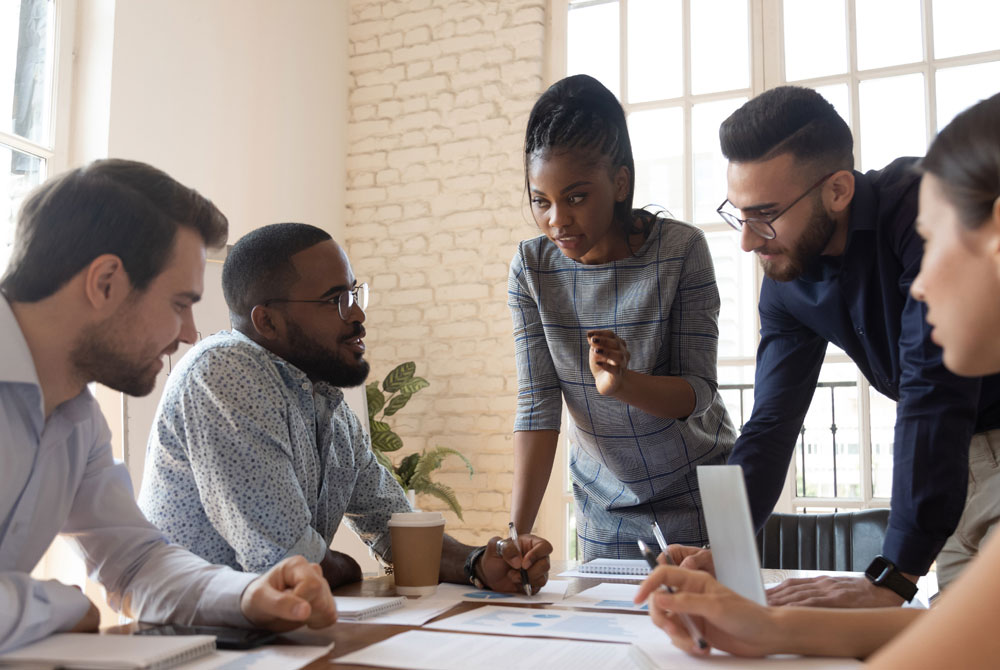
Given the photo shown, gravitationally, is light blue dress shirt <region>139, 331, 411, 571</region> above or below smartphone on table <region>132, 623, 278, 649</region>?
above

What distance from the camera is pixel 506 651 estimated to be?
3.03 ft

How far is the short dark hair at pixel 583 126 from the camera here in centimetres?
171

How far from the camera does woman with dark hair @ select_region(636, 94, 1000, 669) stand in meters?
0.86

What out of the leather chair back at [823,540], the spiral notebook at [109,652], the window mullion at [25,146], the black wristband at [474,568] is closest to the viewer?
the spiral notebook at [109,652]

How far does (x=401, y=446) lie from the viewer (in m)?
4.34

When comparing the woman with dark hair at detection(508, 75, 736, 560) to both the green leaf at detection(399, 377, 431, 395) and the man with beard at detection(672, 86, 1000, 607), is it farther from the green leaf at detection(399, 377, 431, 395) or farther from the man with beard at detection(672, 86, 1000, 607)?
the green leaf at detection(399, 377, 431, 395)

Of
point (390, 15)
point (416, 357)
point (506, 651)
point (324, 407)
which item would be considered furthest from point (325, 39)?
point (506, 651)

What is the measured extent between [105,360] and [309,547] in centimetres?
42

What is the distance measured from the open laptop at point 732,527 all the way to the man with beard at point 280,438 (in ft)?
1.36

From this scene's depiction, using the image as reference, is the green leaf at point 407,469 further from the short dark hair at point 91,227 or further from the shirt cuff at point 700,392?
the short dark hair at point 91,227

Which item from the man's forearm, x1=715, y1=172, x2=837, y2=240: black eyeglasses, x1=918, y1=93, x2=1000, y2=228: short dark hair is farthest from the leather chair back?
x1=918, y1=93, x2=1000, y2=228: short dark hair

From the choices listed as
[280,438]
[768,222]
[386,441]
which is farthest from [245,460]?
[386,441]

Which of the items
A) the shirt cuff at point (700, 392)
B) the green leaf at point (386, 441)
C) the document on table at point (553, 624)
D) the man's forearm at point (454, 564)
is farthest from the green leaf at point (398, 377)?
the document on table at point (553, 624)

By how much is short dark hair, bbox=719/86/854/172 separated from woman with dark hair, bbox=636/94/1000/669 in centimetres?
70
